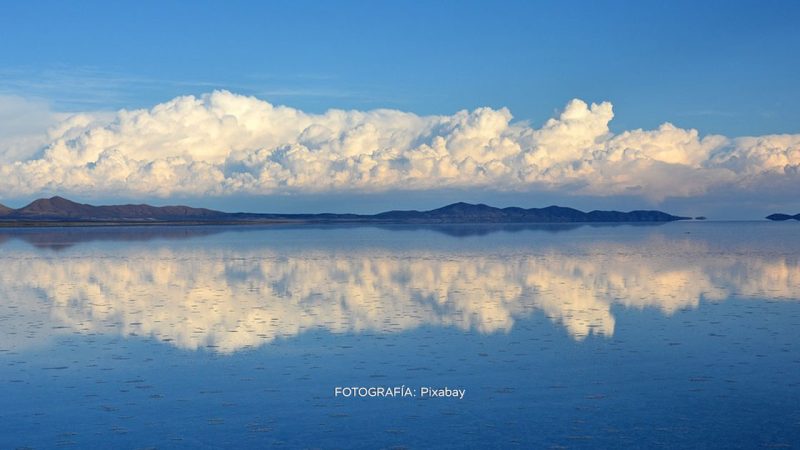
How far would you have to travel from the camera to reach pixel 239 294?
107 ft

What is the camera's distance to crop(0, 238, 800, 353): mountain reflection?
24.3m

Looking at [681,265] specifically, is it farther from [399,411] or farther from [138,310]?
[399,411]

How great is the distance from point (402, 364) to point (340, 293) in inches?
598

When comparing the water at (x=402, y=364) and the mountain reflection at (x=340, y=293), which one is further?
the mountain reflection at (x=340, y=293)

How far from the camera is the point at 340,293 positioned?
1318 inches

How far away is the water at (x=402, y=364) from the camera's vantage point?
13.5 m

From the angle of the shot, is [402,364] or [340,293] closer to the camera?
[402,364]

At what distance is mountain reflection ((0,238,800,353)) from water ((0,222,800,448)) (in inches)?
6.9

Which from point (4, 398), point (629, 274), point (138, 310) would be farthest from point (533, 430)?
point (629, 274)

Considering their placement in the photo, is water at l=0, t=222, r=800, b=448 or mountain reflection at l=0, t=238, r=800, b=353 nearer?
water at l=0, t=222, r=800, b=448

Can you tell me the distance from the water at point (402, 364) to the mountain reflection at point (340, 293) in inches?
6.9

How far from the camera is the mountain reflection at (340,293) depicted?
24297 millimetres

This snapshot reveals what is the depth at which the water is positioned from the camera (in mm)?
13523

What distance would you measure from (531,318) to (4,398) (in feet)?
53.3
